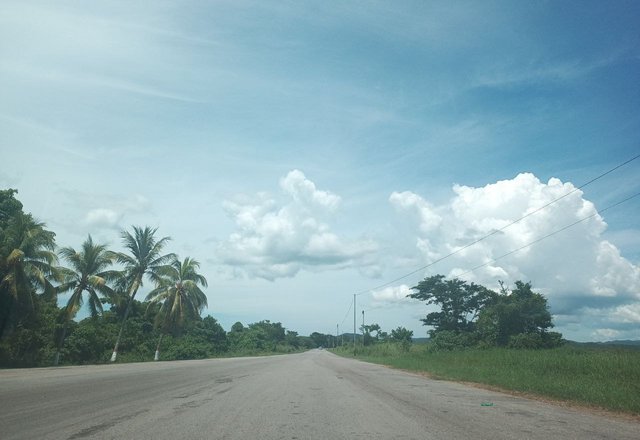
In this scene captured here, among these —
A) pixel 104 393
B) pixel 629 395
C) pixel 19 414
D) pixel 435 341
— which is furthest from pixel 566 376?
pixel 435 341

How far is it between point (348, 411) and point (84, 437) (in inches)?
180

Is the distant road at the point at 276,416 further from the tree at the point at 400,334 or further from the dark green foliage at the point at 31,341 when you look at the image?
the tree at the point at 400,334

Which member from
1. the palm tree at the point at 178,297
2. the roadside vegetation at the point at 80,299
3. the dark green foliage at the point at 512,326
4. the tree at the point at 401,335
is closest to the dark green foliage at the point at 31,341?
the roadside vegetation at the point at 80,299

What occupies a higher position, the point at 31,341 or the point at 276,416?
the point at 31,341

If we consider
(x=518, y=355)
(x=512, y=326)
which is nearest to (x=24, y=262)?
(x=518, y=355)

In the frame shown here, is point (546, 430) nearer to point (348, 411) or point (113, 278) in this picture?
point (348, 411)

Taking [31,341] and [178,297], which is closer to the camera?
[31,341]

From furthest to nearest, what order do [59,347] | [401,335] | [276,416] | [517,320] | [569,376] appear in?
[401,335] → [517,320] → [59,347] → [569,376] → [276,416]

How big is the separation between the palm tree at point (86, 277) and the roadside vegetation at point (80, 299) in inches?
2.3

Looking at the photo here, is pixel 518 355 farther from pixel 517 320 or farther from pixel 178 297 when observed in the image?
pixel 178 297

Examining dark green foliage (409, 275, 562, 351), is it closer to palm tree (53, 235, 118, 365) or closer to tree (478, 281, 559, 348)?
tree (478, 281, 559, 348)

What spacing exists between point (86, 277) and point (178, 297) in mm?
11412

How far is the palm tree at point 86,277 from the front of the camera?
94.0 ft

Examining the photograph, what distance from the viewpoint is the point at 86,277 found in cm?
2945
